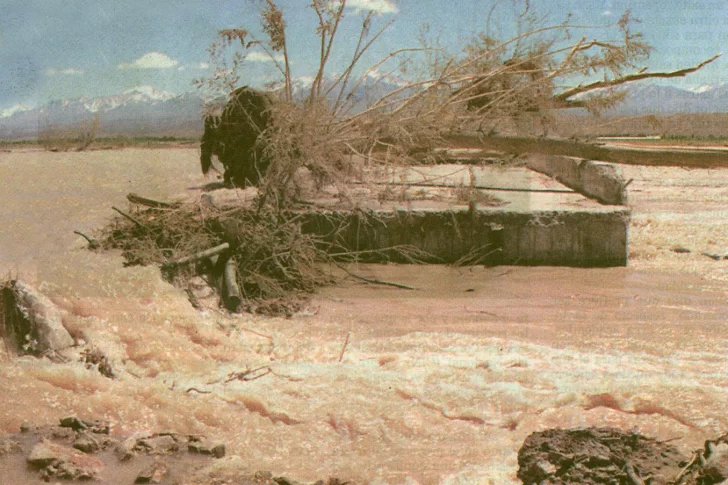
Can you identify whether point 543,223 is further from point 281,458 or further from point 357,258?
point 281,458

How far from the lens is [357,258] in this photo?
679 centimetres

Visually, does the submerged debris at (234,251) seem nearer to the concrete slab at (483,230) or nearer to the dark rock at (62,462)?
the concrete slab at (483,230)

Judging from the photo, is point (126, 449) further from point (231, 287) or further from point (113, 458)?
point (231, 287)

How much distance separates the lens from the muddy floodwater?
3.46m

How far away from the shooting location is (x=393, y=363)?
177 inches

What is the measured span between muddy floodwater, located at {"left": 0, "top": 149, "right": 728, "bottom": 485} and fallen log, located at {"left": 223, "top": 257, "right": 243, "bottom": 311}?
0.88 ft

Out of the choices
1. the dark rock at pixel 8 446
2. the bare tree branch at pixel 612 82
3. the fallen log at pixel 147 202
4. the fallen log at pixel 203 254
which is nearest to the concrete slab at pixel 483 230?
the fallen log at pixel 203 254

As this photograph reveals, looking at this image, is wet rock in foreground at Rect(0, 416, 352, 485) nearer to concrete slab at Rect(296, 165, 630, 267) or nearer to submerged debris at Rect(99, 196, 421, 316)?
submerged debris at Rect(99, 196, 421, 316)

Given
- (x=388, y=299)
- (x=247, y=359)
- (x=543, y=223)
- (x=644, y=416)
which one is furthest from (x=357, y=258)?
(x=644, y=416)

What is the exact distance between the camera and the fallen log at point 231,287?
222 inches

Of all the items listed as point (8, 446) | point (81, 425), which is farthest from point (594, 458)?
point (8, 446)

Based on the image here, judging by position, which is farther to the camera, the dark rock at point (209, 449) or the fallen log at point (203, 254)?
the fallen log at point (203, 254)

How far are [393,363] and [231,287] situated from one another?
5.75ft

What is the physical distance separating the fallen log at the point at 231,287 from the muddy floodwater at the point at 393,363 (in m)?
0.27
